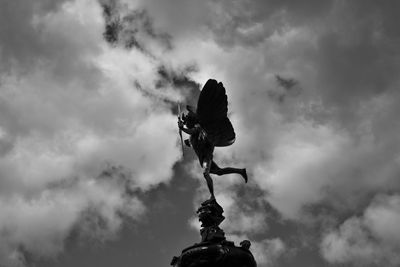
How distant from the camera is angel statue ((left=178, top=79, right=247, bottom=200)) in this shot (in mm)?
14766

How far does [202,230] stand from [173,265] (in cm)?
102

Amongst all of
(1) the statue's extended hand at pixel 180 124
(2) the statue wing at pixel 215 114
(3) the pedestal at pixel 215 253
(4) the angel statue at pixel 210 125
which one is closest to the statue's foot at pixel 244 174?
(4) the angel statue at pixel 210 125

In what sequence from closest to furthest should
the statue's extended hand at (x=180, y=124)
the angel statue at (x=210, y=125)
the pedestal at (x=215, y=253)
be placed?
the pedestal at (x=215, y=253) < the angel statue at (x=210, y=125) < the statue's extended hand at (x=180, y=124)

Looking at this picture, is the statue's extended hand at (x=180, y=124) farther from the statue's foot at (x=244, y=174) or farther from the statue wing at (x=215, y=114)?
the statue's foot at (x=244, y=174)

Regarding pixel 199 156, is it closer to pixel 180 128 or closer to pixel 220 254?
pixel 180 128

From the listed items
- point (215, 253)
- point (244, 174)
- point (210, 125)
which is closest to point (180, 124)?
point (210, 125)

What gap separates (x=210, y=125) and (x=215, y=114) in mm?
323

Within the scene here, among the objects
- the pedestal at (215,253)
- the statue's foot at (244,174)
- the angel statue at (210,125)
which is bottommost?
the pedestal at (215,253)

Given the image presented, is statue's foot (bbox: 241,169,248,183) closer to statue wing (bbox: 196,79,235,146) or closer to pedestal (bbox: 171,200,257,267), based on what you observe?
statue wing (bbox: 196,79,235,146)

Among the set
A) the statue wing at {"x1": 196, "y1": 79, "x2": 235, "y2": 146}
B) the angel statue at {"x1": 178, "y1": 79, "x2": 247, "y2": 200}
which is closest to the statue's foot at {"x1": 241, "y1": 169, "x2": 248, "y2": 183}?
the angel statue at {"x1": 178, "y1": 79, "x2": 247, "y2": 200}

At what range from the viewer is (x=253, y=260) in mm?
12125

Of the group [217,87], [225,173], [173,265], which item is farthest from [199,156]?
[173,265]

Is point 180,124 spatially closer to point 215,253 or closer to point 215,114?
point 215,114

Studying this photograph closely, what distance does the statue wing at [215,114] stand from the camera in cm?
1482
